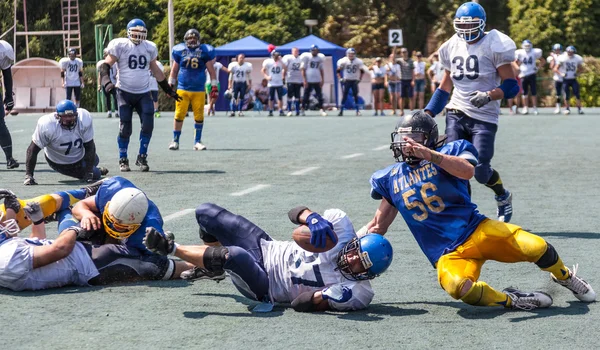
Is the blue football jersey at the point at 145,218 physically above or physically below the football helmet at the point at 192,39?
below

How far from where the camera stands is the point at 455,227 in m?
6.46

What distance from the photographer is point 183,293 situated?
678cm

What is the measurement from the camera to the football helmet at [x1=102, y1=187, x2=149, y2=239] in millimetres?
6688

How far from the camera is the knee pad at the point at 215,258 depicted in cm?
620

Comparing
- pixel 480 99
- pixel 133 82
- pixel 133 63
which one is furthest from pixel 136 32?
pixel 480 99

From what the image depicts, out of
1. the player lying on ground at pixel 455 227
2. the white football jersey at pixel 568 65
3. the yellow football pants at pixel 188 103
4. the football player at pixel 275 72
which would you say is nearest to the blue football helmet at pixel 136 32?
the yellow football pants at pixel 188 103

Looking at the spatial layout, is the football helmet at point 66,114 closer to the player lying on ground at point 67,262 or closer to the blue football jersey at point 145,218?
the player lying on ground at point 67,262

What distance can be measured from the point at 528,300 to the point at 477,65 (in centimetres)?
352

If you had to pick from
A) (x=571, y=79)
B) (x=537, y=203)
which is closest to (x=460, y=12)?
(x=537, y=203)

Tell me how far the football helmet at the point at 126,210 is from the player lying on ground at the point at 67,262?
23 centimetres

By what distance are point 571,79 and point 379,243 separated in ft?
81.7

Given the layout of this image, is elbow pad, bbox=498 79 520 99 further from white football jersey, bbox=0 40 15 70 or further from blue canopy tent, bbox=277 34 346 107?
blue canopy tent, bbox=277 34 346 107

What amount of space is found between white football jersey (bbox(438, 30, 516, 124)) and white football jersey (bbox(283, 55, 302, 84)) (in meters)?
21.3

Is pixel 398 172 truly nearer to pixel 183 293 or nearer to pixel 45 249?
pixel 183 293
